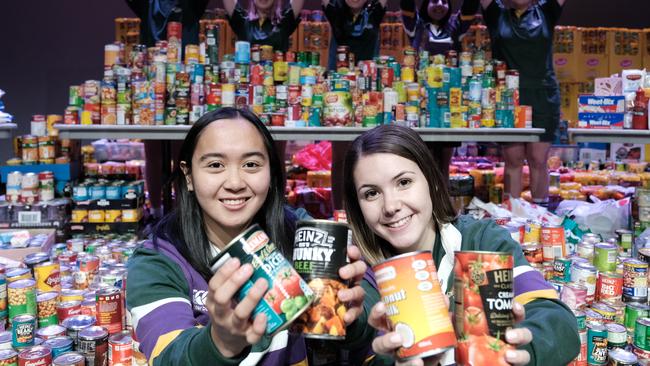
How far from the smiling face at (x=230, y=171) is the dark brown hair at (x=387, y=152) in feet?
0.92

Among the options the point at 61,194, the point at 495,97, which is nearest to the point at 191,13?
the point at 61,194

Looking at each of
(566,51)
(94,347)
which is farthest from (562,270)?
(566,51)

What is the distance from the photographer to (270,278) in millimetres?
982

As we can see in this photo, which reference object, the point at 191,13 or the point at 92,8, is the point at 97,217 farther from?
the point at 92,8

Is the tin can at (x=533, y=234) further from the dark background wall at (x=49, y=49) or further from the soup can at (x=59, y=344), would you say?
the dark background wall at (x=49, y=49)

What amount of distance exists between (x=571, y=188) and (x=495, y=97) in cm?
216

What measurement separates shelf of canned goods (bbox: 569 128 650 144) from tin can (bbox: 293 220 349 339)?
235 centimetres

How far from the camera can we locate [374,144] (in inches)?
60.0

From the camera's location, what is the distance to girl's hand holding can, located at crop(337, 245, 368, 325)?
1081mm

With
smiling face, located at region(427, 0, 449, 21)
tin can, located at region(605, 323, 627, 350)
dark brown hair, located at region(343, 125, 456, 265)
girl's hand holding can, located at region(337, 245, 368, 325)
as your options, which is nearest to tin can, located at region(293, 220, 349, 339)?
girl's hand holding can, located at region(337, 245, 368, 325)

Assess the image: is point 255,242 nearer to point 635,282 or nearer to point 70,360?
point 70,360

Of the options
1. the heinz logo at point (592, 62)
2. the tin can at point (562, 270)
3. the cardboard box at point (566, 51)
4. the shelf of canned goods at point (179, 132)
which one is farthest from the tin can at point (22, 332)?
the heinz logo at point (592, 62)

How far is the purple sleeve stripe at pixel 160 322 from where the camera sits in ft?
3.85

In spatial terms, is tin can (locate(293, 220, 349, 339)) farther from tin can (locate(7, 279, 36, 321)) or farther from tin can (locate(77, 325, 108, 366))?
tin can (locate(7, 279, 36, 321))
